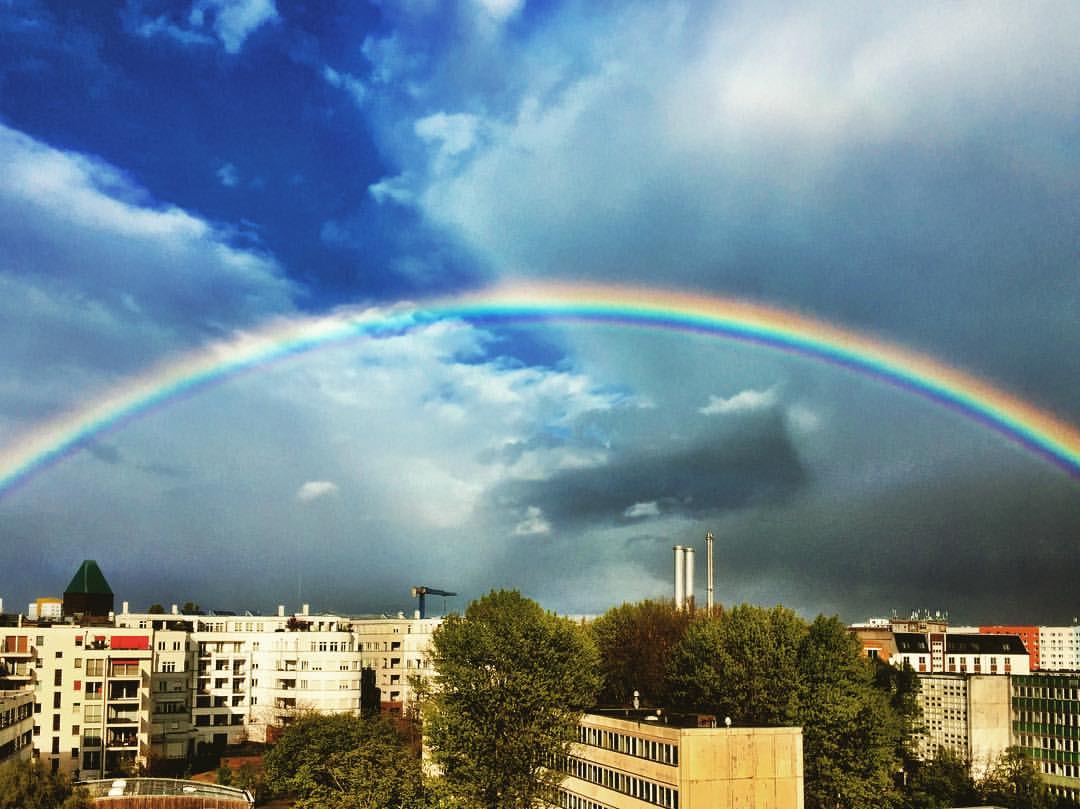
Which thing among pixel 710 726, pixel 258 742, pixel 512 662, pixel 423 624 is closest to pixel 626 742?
pixel 710 726

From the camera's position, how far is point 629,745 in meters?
71.4

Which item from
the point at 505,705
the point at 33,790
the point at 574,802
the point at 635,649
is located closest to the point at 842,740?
the point at 574,802

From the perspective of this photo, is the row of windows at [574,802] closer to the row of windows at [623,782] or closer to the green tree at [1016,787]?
the row of windows at [623,782]

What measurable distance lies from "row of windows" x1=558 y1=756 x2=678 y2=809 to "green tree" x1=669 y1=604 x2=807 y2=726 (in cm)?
1201

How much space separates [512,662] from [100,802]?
2974cm

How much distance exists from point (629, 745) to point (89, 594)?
11804 centimetres

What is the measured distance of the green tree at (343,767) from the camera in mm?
72125

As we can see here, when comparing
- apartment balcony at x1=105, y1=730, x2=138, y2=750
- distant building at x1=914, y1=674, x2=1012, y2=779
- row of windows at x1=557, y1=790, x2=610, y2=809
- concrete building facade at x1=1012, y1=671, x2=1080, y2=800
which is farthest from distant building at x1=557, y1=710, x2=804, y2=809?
distant building at x1=914, y1=674, x2=1012, y2=779

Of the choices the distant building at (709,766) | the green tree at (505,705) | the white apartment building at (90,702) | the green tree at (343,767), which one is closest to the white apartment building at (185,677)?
the white apartment building at (90,702)

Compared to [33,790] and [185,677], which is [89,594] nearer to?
[185,677]

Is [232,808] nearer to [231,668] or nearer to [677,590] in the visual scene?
[231,668]

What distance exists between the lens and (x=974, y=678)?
13675cm

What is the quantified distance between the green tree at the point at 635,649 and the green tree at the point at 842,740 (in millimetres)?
21479

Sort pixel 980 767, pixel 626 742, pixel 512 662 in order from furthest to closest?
pixel 980 767, pixel 512 662, pixel 626 742
